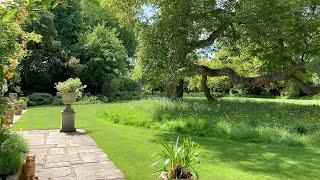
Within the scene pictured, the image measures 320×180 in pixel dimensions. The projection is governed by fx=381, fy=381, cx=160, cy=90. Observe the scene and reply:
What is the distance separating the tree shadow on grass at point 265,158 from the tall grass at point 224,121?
547mm

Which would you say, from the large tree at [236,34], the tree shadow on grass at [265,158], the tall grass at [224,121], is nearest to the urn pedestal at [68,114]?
the tall grass at [224,121]

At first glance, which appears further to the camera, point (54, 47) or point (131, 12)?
point (54, 47)

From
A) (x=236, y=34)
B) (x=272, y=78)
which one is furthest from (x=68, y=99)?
(x=272, y=78)

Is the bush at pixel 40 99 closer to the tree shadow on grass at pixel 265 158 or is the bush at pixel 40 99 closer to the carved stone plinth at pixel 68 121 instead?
the carved stone plinth at pixel 68 121

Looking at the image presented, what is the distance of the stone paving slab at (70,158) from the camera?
20.5 feet

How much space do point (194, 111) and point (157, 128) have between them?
7.61 feet

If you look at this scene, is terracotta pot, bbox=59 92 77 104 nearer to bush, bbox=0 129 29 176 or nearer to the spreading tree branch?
bush, bbox=0 129 29 176

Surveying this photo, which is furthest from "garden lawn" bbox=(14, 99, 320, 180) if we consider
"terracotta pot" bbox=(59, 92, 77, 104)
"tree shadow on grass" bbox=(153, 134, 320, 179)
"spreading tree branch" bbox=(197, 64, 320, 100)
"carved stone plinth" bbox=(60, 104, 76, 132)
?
"spreading tree branch" bbox=(197, 64, 320, 100)

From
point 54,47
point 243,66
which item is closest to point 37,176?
point 243,66

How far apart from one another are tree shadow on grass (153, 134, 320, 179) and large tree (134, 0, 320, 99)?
6082mm

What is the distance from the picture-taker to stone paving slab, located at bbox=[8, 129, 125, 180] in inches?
246

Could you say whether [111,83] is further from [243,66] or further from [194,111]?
[194,111]

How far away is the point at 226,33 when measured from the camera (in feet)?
55.8

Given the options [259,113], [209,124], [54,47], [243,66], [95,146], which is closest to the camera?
Answer: [95,146]
